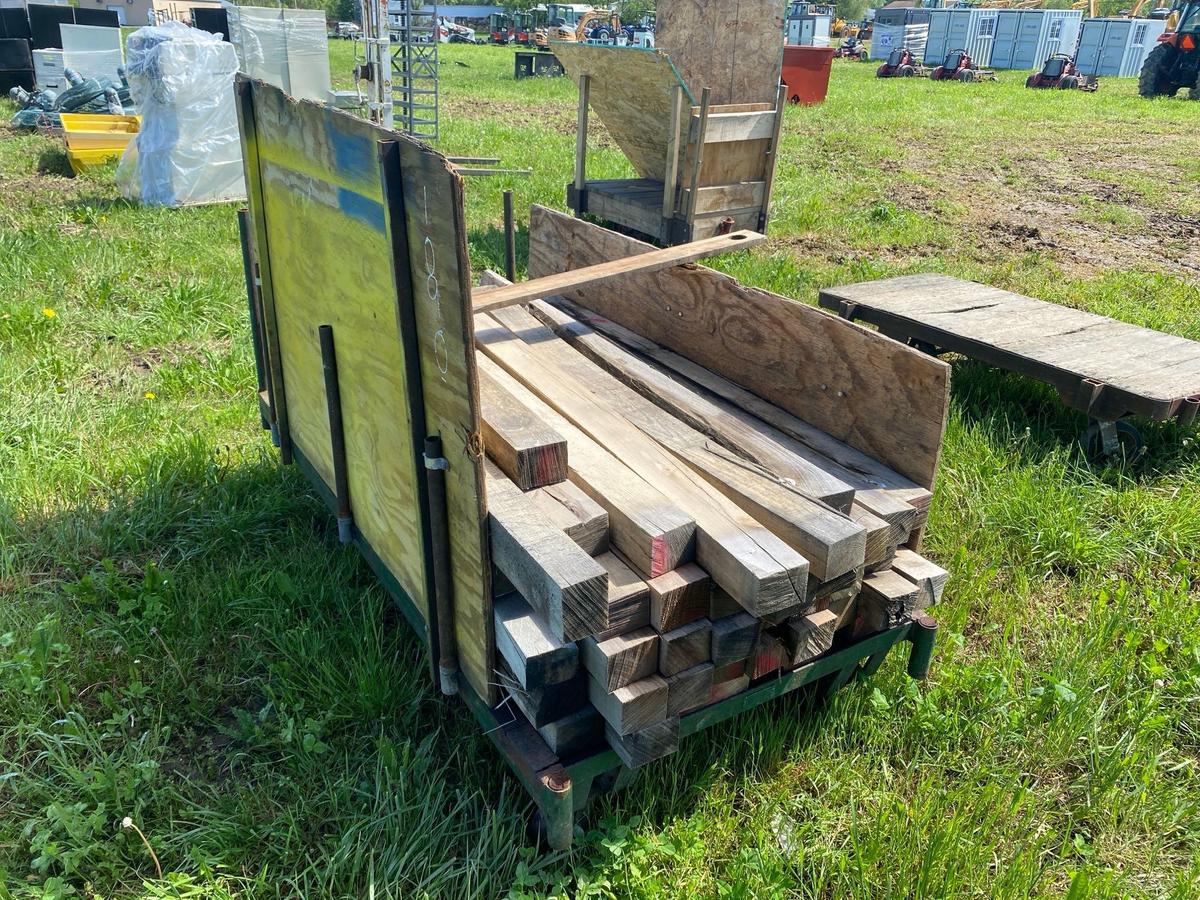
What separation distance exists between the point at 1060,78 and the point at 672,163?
23.0 meters

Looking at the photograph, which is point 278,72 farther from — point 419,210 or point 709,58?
point 419,210

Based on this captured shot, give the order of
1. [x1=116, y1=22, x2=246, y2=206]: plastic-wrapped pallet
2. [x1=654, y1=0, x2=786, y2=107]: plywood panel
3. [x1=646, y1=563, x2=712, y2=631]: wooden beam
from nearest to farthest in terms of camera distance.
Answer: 1. [x1=646, y1=563, x2=712, y2=631]: wooden beam
2. [x1=654, y1=0, x2=786, y2=107]: plywood panel
3. [x1=116, y1=22, x2=246, y2=206]: plastic-wrapped pallet

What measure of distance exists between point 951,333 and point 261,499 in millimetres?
3479

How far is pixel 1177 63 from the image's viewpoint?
20.5 meters

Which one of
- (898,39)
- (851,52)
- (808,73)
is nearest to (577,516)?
(808,73)

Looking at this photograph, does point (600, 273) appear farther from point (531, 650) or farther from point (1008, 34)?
point (1008, 34)

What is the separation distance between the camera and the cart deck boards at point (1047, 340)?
3.92 metres

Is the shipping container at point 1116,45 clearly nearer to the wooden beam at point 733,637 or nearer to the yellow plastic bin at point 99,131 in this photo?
the yellow plastic bin at point 99,131

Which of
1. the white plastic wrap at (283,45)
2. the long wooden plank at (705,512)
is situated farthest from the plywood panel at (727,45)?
the white plastic wrap at (283,45)

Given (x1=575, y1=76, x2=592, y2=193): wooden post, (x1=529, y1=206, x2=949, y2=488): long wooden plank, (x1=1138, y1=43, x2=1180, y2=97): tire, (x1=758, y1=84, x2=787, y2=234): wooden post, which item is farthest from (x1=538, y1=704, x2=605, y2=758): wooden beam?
(x1=1138, y1=43, x2=1180, y2=97): tire

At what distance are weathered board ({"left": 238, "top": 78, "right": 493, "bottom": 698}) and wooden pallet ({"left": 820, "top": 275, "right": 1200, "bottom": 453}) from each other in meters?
3.18

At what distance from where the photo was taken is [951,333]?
4.57 metres

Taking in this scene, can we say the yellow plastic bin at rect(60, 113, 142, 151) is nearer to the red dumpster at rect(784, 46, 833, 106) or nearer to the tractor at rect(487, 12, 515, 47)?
the red dumpster at rect(784, 46, 833, 106)

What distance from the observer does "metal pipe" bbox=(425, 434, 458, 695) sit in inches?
78.8
